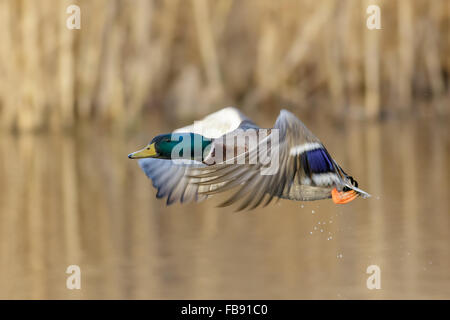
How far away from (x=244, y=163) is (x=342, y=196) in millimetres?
401

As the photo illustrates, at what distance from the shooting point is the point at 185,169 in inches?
137

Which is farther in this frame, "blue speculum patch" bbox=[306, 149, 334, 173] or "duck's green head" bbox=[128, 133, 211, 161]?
"duck's green head" bbox=[128, 133, 211, 161]

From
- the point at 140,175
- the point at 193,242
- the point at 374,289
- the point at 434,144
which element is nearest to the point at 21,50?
the point at 140,175

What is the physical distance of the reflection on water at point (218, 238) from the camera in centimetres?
441

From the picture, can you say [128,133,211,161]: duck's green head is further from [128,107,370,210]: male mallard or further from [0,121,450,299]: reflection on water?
[0,121,450,299]: reflection on water

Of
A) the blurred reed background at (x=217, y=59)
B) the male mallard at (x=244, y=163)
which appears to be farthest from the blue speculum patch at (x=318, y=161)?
the blurred reed background at (x=217, y=59)

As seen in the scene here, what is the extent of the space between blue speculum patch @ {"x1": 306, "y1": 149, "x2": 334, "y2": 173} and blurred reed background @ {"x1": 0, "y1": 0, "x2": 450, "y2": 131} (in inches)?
250

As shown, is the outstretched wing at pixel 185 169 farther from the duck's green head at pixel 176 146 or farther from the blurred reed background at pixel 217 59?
the blurred reed background at pixel 217 59

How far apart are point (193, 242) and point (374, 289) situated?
1.40 meters

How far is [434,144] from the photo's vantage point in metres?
8.92

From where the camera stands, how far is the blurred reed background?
9.56m

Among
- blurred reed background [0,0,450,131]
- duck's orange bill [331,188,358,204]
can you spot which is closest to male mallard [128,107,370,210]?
duck's orange bill [331,188,358,204]

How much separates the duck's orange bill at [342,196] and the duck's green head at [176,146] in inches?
18.5

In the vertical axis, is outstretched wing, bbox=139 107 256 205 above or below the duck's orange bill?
above
